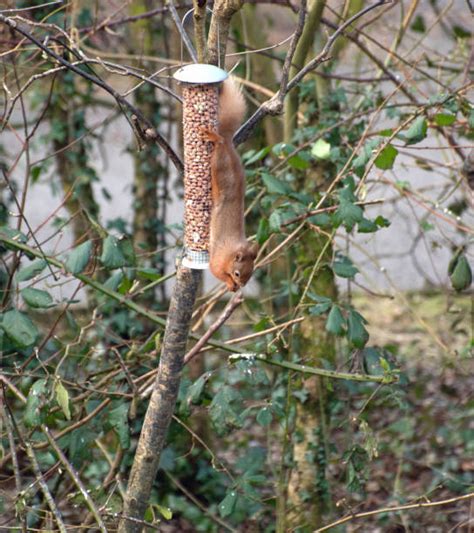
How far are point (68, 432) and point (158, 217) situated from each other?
84.1 inches

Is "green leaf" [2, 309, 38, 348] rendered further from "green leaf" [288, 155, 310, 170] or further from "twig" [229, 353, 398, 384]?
"green leaf" [288, 155, 310, 170]

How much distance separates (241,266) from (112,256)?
2.29 feet

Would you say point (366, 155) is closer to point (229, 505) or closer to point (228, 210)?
point (228, 210)

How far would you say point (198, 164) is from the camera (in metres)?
2.07

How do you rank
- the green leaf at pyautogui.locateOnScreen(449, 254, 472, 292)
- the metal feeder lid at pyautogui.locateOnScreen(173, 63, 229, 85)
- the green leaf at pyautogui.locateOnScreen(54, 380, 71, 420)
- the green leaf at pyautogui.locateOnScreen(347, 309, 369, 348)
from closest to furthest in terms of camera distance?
the metal feeder lid at pyautogui.locateOnScreen(173, 63, 229, 85) → the green leaf at pyautogui.locateOnScreen(54, 380, 71, 420) → the green leaf at pyautogui.locateOnScreen(347, 309, 369, 348) → the green leaf at pyautogui.locateOnScreen(449, 254, 472, 292)

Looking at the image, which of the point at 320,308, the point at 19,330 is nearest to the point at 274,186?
the point at 320,308

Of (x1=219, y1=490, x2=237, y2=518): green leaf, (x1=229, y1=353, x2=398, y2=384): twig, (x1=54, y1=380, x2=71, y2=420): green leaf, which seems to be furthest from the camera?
(x1=219, y1=490, x2=237, y2=518): green leaf

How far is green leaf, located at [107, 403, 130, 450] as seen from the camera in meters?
2.68

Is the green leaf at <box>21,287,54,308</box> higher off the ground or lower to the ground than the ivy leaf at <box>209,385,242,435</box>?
higher

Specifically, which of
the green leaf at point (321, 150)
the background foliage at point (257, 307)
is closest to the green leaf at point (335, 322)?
the background foliage at point (257, 307)

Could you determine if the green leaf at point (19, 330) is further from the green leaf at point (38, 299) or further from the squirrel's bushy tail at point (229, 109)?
the squirrel's bushy tail at point (229, 109)

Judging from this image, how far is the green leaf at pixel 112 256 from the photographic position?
261cm

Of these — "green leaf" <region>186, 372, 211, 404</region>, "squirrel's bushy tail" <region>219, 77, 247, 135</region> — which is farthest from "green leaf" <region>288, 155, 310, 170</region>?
"squirrel's bushy tail" <region>219, 77, 247, 135</region>

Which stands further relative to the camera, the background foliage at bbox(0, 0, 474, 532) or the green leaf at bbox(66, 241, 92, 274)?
the background foliage at bbox(0, 0, 474, 532)
